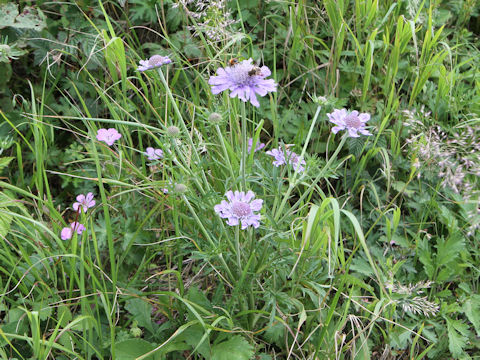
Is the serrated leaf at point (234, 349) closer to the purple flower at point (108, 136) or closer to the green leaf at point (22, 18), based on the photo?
the purple flower at point (108, 136)

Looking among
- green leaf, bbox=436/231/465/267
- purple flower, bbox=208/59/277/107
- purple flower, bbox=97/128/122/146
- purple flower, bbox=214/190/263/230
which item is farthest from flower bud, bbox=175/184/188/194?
green leaf, bbox=436/231/465/267

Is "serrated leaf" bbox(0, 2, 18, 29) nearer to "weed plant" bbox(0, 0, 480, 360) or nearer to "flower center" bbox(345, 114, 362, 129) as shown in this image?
"weed plant" bbox(0, 0, 480, 360)

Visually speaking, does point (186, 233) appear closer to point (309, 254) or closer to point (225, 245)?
point (225, 245)

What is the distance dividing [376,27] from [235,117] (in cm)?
77

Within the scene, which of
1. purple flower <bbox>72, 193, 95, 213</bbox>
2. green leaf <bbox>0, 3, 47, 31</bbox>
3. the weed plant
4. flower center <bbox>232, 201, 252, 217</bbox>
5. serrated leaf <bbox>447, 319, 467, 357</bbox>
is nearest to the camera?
flower center <bbox>232, 201, 252, 217</bbox>

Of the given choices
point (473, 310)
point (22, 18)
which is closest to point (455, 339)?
point (473, 310)

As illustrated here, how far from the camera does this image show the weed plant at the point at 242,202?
1391 mm

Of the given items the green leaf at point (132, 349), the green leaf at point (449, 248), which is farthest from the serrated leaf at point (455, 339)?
the green leaf at point (132, 349)

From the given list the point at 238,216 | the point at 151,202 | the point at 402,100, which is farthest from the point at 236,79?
the point at 402,100

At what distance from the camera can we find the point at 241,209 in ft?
4.10

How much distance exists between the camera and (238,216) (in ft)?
4.07

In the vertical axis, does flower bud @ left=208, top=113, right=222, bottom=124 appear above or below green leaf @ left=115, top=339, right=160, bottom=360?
above

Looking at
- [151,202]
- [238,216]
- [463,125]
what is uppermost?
[238,216]

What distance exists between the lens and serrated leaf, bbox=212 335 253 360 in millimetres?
1392
